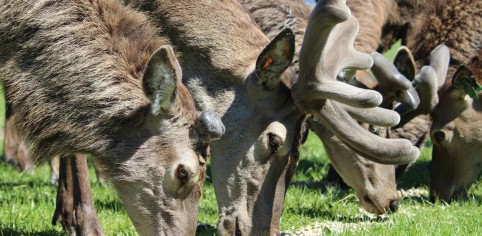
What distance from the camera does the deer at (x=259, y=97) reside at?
21.7 ft

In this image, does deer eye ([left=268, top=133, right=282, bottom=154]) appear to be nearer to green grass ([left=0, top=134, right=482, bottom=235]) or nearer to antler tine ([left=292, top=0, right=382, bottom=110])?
antler tine ([left=292, top=0, right=382, bottom=110])

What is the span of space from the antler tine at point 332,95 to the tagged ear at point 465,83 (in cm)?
251

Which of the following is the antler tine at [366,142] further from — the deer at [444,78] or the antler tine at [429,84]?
the deer at [444,78]

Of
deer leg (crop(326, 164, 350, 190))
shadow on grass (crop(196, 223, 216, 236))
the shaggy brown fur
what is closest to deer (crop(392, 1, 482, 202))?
deer leg (crop(326, 164, 350, 190))

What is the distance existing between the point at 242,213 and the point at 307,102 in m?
1.01

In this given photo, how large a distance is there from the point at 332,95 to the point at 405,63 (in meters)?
3.31

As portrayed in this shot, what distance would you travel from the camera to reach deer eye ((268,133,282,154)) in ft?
22.2

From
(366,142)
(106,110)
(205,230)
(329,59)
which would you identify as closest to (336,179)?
(329,59)

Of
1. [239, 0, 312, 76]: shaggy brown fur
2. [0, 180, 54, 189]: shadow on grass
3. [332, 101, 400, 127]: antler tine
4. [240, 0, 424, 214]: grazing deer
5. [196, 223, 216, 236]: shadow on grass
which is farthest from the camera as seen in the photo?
[0, 180, 54, 189]: shadow on grass

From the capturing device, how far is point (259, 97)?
22.8 feet

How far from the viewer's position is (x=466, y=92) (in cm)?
934

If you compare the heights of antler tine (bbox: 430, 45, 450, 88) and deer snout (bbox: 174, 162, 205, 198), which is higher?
deer snout (bbox: 174, 162, 205, 198)

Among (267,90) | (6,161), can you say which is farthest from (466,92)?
(6,161)

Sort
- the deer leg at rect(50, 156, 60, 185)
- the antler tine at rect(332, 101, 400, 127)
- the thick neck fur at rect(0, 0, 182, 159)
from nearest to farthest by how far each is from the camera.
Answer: the thick neck fur at rect(0, 0, 182, 159) < the antler tine at rect(332, 101, 400, 127) < the deer leg at rect(50, 156, 60, 185)
